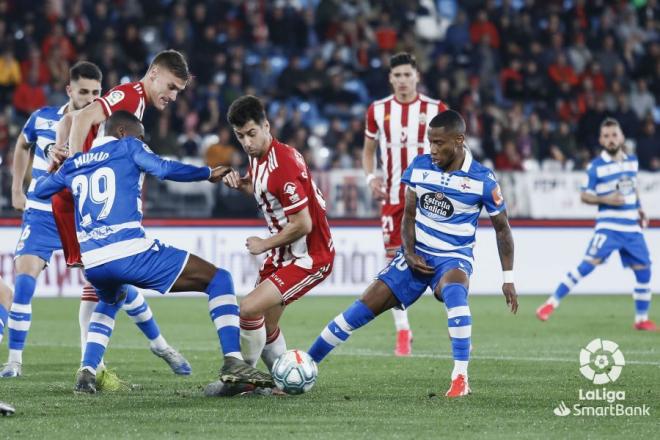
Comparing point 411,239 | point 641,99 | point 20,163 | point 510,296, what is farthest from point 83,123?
point 641,99

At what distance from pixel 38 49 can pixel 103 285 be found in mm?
13399

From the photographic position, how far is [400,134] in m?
10.9

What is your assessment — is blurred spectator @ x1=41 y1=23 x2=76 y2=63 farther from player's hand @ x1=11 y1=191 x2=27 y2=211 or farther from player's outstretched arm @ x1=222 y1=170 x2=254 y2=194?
player's outstretched arm @ x1=222 y1=170 x2=254 y2=194

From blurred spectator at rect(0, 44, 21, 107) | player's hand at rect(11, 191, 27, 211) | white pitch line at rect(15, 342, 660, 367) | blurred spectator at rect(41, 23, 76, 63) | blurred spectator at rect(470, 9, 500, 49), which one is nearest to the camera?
player's hand at rect(11, 191, 27, 211)

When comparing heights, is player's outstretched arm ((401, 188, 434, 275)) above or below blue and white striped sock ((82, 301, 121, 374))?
above

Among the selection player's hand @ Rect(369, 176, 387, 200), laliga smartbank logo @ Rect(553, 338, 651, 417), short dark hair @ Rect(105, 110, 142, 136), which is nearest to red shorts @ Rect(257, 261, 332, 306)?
short dark hair @ Rect(105, 110, 142, 136)

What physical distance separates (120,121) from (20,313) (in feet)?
7.84

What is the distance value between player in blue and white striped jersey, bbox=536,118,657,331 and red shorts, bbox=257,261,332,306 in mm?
6278

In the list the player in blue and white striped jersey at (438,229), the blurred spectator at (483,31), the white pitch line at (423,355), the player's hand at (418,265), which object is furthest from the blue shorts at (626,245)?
the blurred spectator at (483,31)

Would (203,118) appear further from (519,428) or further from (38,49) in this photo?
(519,428)

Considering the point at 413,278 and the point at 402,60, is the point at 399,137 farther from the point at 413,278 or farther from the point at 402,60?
the point at 413,278

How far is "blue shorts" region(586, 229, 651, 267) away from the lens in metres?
13.6

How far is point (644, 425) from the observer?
651 centimetres

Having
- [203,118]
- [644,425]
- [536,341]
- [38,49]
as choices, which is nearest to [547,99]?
[203,118]
